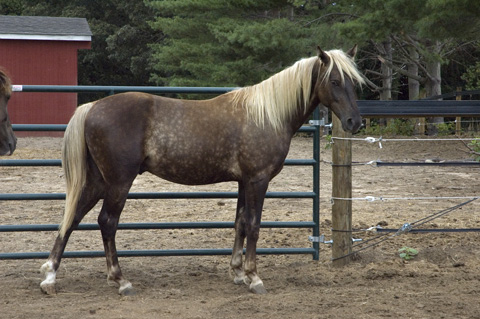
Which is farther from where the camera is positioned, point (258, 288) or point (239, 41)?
point (239, 41)

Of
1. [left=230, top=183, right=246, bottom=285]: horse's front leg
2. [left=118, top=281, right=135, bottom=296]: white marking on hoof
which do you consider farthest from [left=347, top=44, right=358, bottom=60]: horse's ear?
[left=118, top=281, right=135, bottom=296]: white marking on hoof

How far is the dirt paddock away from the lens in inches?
159

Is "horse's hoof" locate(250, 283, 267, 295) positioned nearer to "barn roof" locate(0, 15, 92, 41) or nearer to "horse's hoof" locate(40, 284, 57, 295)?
"horse's hoof" locate(40, 284, 57, 295)

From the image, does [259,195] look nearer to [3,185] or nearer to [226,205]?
[226,205]

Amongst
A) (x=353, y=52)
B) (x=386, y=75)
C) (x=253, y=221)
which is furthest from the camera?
(x=386, y=75)

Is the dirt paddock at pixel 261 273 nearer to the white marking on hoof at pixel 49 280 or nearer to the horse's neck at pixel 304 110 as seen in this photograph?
the white marking on hoof at pixel 49 280

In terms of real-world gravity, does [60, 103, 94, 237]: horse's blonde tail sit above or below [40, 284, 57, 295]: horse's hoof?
above

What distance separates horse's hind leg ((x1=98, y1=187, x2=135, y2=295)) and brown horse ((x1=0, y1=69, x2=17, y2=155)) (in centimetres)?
75

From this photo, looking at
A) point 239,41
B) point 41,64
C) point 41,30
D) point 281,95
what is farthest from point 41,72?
point 281,95

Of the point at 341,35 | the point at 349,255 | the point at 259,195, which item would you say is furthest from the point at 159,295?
the point at 341,35

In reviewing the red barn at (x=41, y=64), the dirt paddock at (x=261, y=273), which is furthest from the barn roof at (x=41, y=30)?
the dirt paddock at (x=261, y=273)

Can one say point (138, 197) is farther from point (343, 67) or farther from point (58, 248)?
point (343, 67)

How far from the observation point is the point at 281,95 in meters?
4.78

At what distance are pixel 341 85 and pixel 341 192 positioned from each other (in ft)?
3.56
